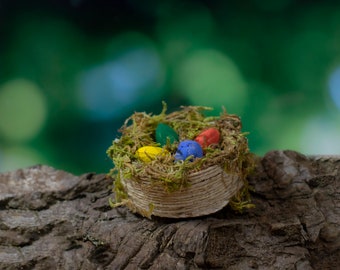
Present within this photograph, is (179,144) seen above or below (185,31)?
below

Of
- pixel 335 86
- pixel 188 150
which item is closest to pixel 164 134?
pixel 188 150

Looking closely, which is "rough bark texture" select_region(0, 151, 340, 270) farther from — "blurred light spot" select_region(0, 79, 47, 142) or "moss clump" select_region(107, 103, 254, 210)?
"blurred light spot" select_region(0, 79, 47, 142)

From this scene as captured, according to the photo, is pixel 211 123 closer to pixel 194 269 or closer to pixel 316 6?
pixel 194 269

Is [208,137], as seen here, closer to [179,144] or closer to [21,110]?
[179,144]

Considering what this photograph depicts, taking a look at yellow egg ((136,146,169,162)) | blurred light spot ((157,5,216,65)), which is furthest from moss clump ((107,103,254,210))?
blurred light spot ((157,5,216,65))

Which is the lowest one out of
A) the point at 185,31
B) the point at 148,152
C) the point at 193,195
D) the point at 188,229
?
the point at 188,229

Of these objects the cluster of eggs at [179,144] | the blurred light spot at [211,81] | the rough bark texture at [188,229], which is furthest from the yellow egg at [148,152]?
the blurred light spot at [211,81]

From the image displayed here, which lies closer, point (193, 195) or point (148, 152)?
point (193, 195)
